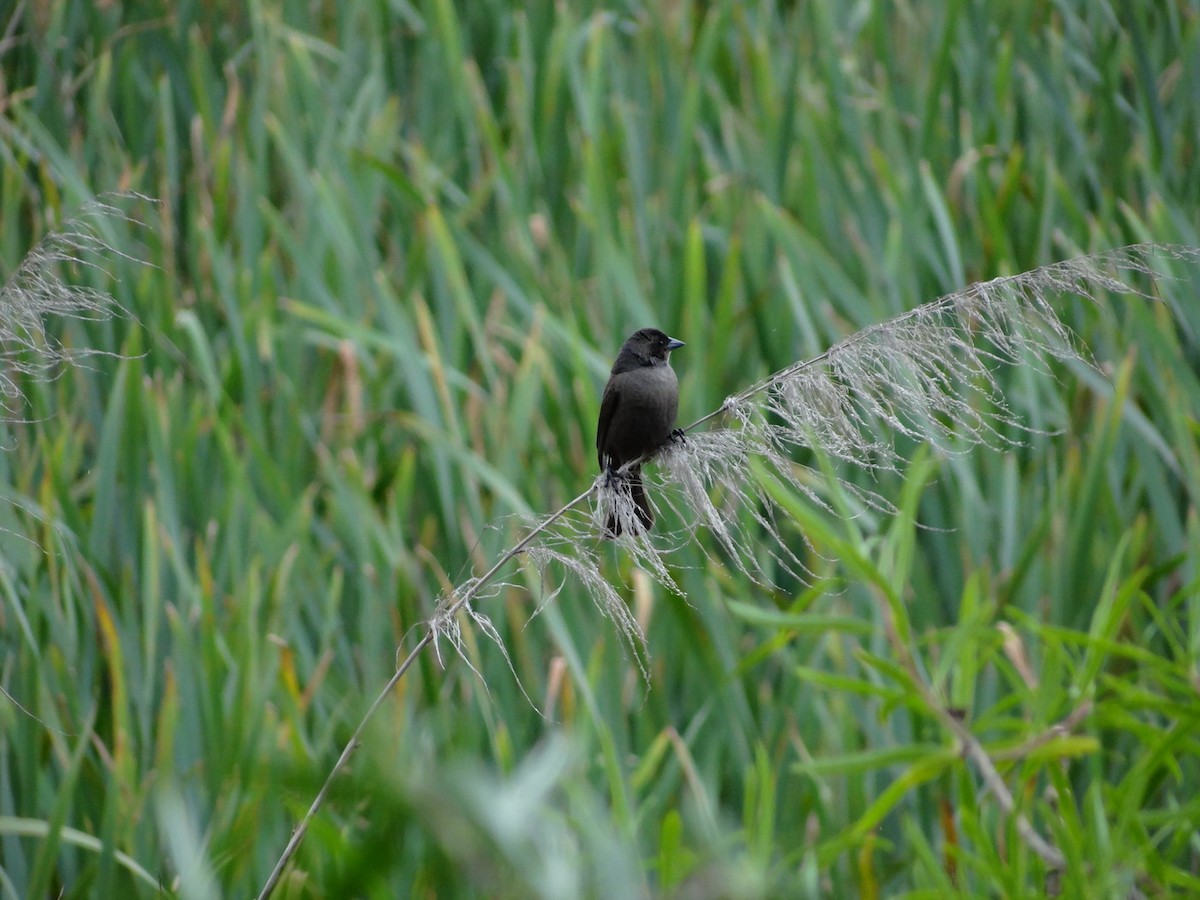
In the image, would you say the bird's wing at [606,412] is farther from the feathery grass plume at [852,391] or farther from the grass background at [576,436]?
the feathery grass plume at [852,391]

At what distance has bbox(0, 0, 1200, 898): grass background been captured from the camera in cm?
218

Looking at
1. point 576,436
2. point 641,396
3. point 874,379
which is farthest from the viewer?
point 576,436

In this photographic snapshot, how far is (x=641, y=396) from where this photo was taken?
2.88 m

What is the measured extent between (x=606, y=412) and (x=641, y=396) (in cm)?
16

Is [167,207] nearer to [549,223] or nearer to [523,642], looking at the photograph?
[549,223]

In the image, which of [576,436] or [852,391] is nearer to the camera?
[852,391]

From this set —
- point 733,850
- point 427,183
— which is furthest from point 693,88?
point 733,850

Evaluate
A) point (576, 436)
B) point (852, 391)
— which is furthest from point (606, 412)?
point (852, 391)

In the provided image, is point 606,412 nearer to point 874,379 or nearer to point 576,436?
point 576,436

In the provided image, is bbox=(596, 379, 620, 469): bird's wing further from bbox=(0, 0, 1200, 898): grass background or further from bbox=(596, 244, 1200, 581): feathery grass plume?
bbox=(596, 244, 1200, 581): feathery grass plume

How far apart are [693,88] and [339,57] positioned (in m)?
1.24

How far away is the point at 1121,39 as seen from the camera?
405 centimetres

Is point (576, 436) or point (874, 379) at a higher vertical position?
point (874, 379)

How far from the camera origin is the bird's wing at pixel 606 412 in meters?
2.95
